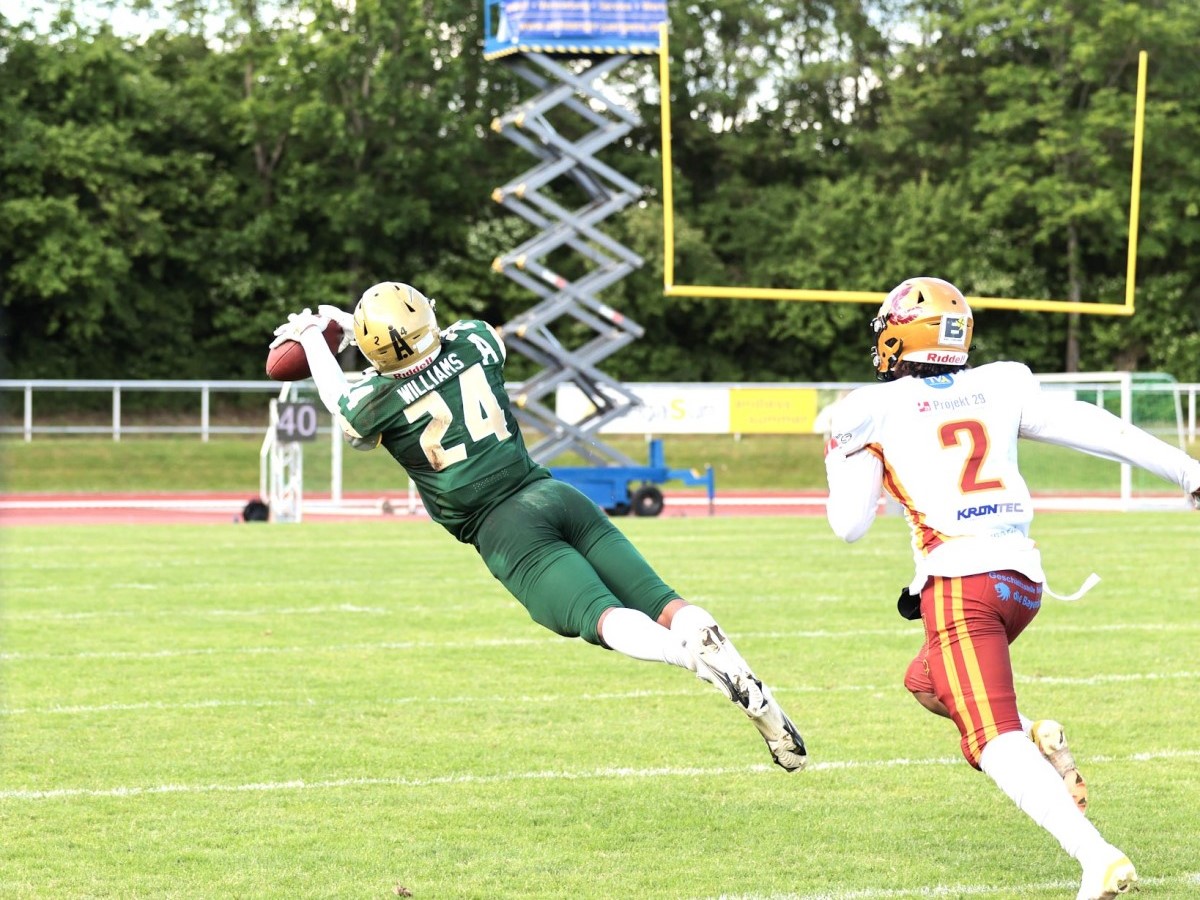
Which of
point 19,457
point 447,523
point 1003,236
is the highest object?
point 1003,236

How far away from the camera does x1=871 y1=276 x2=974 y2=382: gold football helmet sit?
14.2 feet

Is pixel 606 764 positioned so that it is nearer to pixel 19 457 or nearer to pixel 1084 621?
pixel 1084 621

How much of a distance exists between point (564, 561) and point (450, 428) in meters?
0.52

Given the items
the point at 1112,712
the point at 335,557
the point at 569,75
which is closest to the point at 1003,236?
the point at 569,75

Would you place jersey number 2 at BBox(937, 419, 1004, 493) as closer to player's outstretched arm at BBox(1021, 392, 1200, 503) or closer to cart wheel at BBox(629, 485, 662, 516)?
player's outstretched arm at BBox(1021, 392, 1200, 503)

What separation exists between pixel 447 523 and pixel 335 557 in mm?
9006

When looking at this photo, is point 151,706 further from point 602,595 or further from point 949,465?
point 949,465

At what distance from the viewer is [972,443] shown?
4.19 m

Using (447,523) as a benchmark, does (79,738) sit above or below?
below

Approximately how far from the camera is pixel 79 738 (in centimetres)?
648

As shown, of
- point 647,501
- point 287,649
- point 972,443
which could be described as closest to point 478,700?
point 287,649

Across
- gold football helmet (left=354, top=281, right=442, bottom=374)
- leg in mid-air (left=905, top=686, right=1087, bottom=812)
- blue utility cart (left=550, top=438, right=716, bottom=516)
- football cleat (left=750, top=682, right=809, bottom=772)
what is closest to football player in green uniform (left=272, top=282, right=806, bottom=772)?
gold football helmet (left=354, top=281, right=442, bottom=374)

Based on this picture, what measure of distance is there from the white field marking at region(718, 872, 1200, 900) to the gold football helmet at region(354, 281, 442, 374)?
1.82 meters

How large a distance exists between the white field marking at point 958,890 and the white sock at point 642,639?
0.67 m
